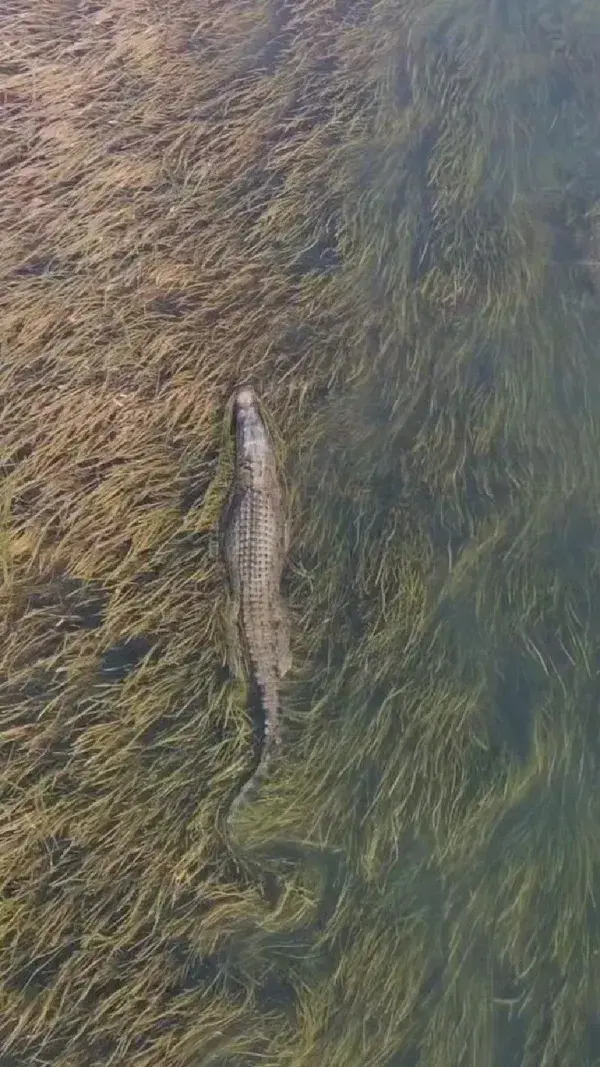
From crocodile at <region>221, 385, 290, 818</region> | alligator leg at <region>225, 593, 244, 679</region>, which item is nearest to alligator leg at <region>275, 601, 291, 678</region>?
crocodile at <region>221, 385, 290, 818</region>

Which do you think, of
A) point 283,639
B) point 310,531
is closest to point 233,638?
point 283,639

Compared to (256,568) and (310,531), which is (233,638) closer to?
(256,568)

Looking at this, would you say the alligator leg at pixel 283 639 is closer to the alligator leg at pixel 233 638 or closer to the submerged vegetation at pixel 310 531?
the submerged vegetation at pixel 310 531

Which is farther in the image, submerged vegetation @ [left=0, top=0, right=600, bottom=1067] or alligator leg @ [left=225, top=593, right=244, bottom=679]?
alligator leg @ [left=225, top=593, right=244, bottom=679]

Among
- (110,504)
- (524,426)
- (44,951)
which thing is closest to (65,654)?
(110,504)

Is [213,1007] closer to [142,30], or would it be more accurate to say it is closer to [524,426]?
[524,426]

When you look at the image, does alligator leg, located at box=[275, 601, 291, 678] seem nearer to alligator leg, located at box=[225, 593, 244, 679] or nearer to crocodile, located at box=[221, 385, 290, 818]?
crocodile, located at box=[221, 385, 290, 818]
